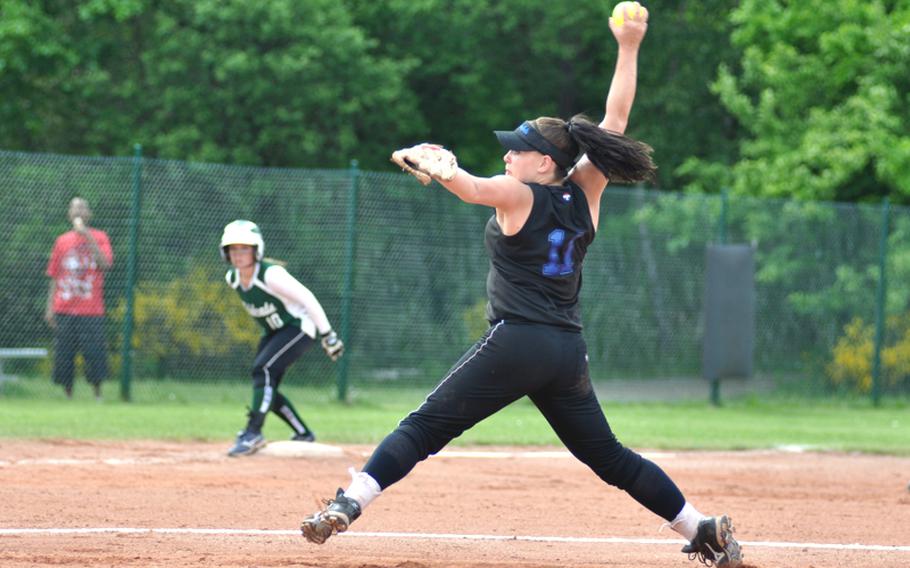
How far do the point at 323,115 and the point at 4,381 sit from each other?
9.55 meters

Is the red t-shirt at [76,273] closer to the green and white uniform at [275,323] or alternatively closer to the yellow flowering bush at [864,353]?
the green and white uniform at [275,323]

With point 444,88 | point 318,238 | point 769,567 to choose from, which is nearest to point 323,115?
point 444,88

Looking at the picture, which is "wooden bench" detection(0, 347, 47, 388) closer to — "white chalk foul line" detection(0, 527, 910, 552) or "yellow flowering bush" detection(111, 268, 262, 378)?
"yellow flowering bush" detection(111, 268, 262, 378)

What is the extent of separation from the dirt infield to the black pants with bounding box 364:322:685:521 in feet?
1.95

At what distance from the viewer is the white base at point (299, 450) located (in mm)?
10961

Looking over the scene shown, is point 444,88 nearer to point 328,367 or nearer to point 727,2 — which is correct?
point 727,2

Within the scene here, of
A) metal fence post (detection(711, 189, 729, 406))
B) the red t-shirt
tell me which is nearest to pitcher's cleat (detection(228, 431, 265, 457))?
the red t-shirt

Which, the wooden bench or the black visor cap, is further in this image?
the wooden bench

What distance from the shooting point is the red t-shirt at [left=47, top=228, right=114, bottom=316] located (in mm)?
15070

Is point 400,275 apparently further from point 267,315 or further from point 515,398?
point 515,398

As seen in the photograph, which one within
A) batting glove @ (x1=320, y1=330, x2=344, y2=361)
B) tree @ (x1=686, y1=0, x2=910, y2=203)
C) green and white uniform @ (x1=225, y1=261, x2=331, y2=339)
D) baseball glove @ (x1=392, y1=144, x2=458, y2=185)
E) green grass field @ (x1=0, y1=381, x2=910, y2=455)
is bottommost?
green grass field @ (x1=0, y1=381, x2=910, y2=455)

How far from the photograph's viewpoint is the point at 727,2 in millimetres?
28453

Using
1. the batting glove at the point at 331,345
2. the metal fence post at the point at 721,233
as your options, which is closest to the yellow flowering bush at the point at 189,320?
the batting glove at the point at 331,345

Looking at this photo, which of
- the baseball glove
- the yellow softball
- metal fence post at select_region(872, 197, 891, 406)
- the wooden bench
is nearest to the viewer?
the baseball glove
